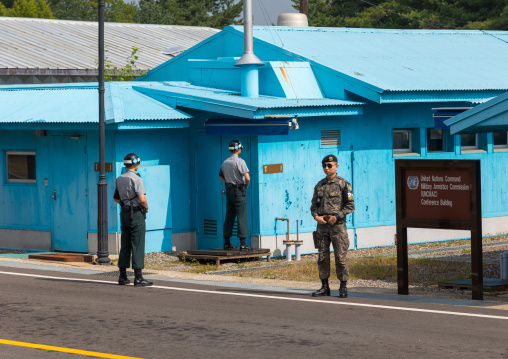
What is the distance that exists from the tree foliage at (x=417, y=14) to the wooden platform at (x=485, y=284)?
37806mm

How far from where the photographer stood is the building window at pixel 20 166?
2081 centimetres

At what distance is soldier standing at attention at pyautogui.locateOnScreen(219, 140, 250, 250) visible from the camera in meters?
18.2

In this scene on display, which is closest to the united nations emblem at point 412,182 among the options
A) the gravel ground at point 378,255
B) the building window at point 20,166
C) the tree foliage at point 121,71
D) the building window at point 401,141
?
the gravel ground at point 378,255

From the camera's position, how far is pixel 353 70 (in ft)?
66.0

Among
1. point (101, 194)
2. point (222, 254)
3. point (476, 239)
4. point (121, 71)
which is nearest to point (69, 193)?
point (101, 194)

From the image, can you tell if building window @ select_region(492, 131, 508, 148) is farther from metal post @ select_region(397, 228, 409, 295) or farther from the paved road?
the paved road

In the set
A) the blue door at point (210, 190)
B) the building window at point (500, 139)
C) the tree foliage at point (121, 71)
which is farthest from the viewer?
the tree foliage at point (121, 71)

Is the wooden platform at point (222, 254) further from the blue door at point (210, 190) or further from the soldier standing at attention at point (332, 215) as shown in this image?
the soldier standing at attention at point (332, 215)

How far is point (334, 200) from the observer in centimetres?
1332

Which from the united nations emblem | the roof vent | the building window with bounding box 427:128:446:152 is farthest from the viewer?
the roof vent

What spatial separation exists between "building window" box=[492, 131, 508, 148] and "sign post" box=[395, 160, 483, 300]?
887 centimetres

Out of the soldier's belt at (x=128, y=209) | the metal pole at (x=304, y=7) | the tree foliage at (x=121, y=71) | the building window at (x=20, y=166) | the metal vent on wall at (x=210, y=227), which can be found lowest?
the metal vent on wall at (x=210, y=227)

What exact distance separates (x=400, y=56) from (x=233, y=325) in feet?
40.2

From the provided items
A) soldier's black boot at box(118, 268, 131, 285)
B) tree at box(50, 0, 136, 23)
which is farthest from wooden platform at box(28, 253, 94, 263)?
tree at box(50, 0, 136, 23)
